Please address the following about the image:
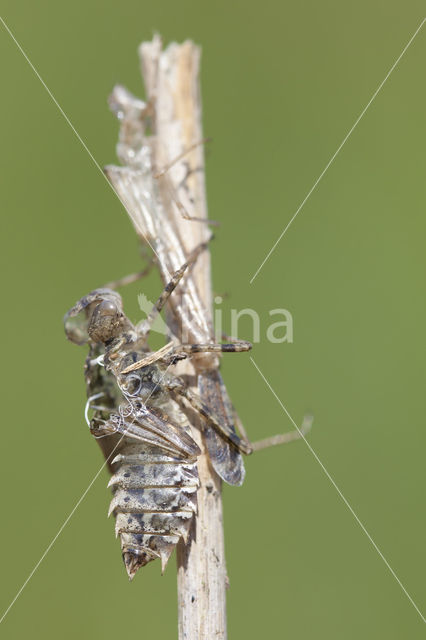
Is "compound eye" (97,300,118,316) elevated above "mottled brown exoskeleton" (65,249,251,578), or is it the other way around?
"compound eye" (97,300,118,316)

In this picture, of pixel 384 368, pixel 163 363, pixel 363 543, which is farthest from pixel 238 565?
pixel 163 363

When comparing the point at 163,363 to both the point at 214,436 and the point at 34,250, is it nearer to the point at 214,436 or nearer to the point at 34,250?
the point at 214,436

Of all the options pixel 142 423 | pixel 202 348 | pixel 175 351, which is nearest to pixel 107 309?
pixel 175 351

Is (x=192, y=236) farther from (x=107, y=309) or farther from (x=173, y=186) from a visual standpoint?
(x=107, y=309)

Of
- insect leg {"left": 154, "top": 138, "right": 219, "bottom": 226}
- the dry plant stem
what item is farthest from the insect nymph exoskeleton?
insect leg {"left": 154, "top": 138, "right": 219, "bottom": 226}

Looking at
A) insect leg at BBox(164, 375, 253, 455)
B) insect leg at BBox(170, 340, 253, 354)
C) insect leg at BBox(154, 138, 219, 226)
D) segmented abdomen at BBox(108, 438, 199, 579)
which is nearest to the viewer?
segmented abdomen at BBox(108, 438, 199, 579)

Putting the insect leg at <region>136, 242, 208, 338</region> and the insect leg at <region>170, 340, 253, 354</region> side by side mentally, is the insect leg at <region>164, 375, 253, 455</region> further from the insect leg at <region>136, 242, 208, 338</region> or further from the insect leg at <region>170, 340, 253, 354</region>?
the insect leg at <region>136, 242, 208, 338</region>

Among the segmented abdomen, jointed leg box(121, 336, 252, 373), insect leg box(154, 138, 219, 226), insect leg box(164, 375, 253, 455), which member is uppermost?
insect leg box(154, 138, 219, 226)
